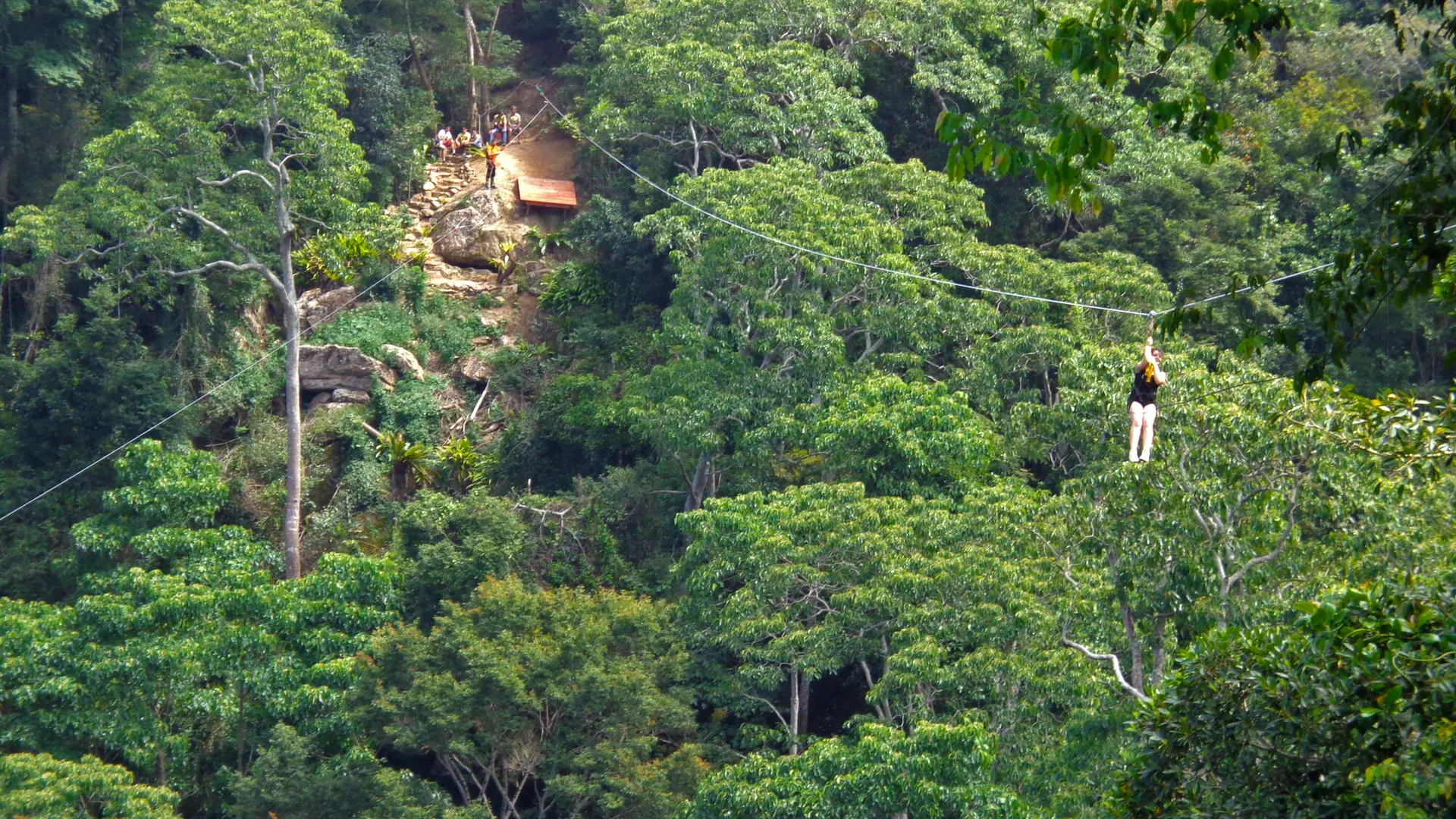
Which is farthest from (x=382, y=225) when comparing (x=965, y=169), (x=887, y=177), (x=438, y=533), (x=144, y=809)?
(x=965, y=169)

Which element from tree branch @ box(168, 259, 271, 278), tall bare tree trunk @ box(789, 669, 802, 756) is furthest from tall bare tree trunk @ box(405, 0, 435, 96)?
tall bare tree trunk @ box(789, 669, 802, 756)

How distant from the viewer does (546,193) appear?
29.2 metres

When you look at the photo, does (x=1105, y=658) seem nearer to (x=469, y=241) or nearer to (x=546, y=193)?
(x=469, y=241)

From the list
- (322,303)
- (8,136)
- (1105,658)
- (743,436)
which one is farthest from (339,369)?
(1105,658)

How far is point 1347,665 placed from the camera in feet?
19.7

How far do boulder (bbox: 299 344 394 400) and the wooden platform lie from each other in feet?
17.1

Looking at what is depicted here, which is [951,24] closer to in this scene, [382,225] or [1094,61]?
[382,225]

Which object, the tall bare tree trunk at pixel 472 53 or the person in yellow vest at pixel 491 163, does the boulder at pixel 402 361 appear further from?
the tall bare tree trunk at pixel 472 53

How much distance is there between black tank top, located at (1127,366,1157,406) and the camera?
531 inches

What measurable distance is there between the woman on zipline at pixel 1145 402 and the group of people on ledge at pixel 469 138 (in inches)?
734

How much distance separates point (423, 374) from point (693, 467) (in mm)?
6855

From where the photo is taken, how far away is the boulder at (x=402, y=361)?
25.6 metres

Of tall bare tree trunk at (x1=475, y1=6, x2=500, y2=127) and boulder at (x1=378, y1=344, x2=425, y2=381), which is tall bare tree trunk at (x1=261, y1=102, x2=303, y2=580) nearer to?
boulder at (x1=378, y1=344, x2=425, y2=381)

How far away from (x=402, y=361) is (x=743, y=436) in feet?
30.0
